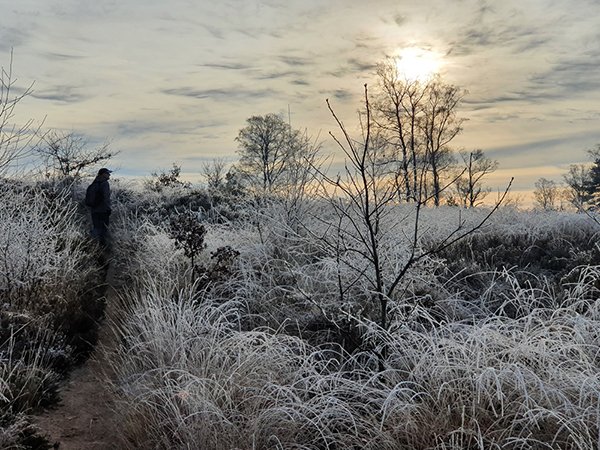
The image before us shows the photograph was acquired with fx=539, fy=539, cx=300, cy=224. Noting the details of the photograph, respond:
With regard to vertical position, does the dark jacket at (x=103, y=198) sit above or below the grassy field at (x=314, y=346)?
above

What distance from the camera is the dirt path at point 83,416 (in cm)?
425

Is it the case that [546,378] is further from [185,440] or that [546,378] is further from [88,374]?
[88,374]

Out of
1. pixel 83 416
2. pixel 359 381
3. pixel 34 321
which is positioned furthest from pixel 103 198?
pixel 359 381

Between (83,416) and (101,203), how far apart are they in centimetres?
855

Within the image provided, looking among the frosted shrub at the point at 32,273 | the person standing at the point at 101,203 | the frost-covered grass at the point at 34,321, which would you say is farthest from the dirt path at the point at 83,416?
the person standing at the point at 101,203

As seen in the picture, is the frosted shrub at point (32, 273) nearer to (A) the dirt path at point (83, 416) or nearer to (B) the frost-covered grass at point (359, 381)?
(A) the dirt path at point (83, 416)

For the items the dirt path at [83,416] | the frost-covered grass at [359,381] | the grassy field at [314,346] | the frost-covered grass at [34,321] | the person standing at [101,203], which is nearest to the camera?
the frost-covered grass at [359,381]

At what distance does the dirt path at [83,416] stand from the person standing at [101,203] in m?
7.28

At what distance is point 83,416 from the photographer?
4715 mm

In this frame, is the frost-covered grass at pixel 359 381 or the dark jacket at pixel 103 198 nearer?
the frost-covered grass at pixel 359 381

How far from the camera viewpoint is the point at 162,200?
18.7 meters

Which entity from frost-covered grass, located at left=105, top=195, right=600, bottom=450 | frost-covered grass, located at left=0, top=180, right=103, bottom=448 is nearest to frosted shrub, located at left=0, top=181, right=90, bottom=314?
frost-covered grass, located at left=0, top=180, right=103, bottom=448

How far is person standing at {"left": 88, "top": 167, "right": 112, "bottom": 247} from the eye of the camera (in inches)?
485

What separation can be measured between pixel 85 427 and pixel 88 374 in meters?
1.23
